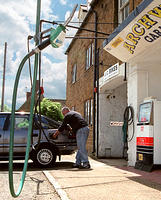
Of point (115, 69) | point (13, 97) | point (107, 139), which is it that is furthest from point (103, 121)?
point (13, 97)

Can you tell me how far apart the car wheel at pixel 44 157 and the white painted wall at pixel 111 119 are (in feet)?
14.7

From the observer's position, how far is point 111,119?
43.4ft

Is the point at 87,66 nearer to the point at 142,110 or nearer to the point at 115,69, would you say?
the point at 115,69

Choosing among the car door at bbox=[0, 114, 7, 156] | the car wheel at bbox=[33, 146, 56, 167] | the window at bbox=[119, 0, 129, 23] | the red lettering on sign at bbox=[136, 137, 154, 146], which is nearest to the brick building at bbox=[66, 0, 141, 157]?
the window at bbox=[119, 0, 129, 23]

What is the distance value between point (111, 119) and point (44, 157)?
17.4ft

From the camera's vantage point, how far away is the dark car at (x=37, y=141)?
8.52 meters

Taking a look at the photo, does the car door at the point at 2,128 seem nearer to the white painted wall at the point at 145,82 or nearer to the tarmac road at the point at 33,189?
the tarmac road at the point at 33,189

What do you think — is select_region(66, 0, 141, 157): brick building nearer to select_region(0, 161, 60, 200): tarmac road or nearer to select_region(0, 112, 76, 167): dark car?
select_region(0, 112, 76, 167): dark car

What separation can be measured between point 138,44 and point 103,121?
19.3 feet

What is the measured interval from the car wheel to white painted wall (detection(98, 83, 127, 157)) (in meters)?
4.49

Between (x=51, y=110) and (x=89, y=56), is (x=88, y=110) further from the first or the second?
(x=51, y=110)


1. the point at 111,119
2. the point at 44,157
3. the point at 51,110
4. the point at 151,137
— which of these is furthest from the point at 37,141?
the point at 51,110

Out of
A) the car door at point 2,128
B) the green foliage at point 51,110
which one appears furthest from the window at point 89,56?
the green foliage at point 51,110

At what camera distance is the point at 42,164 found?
8.54 metres
